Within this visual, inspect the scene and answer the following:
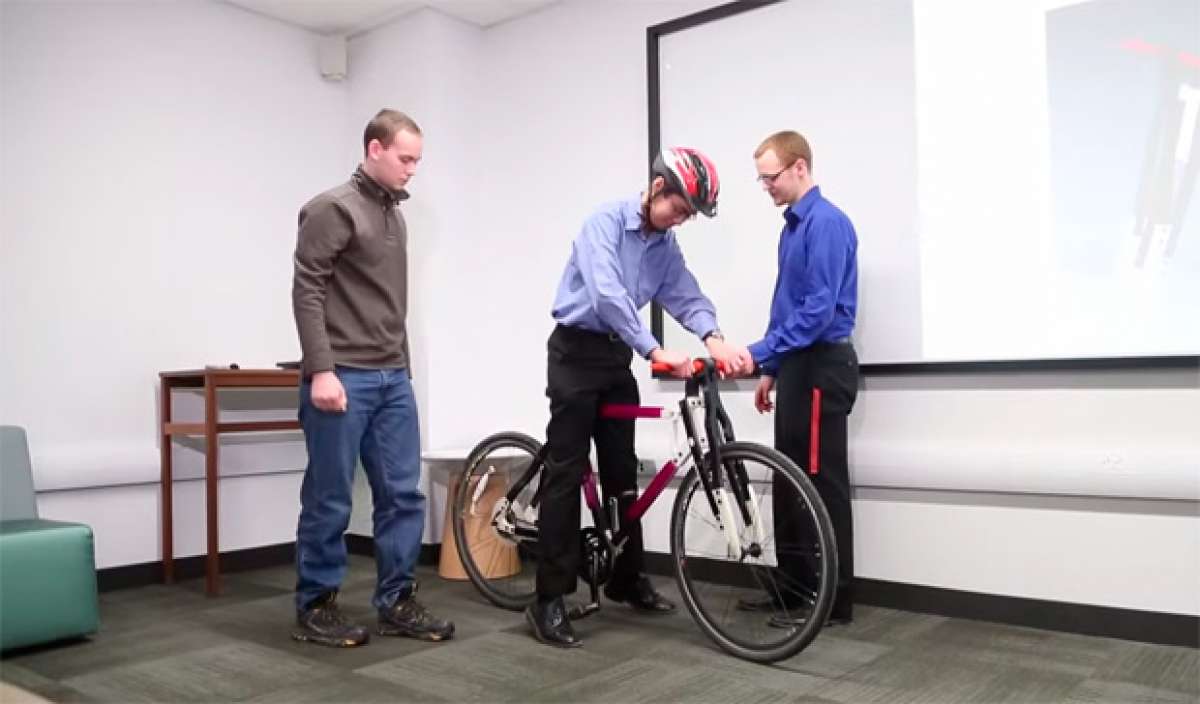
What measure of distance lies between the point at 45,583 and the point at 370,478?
3.08 feet

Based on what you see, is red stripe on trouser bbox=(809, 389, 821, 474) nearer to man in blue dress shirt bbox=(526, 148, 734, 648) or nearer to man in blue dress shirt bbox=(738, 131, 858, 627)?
man in blue dress shirt bbox=(738, 131, 858, 627)

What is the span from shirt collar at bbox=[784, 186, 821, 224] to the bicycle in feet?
2.10

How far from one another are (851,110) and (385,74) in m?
2.19

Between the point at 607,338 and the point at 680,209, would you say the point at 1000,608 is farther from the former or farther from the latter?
the point at 680,209

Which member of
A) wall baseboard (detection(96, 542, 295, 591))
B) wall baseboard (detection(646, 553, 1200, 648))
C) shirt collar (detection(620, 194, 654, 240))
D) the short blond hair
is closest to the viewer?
wall baseboard (detection(646, 553, 1200, 648))

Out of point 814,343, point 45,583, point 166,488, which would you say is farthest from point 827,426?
point 166,488

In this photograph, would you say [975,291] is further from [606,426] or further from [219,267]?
[219,267]

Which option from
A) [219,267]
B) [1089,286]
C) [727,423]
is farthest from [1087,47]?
[219,267]

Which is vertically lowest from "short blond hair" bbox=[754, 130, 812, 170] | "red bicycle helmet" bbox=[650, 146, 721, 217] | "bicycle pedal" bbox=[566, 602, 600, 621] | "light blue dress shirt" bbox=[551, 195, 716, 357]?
"bicycle pedal" bbox=[566, 602, 600, 621]

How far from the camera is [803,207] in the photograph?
2.85m

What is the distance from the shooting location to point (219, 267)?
3953 mm

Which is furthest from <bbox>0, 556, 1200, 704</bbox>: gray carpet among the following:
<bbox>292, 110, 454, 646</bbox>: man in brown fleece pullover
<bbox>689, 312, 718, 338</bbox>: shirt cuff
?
<bbox>689, 312, 718, 338</bbox>: shirt cuff

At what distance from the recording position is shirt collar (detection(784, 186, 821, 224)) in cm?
284

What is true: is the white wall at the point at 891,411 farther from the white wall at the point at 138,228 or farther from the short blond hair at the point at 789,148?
the white wall at the point at 138,228
